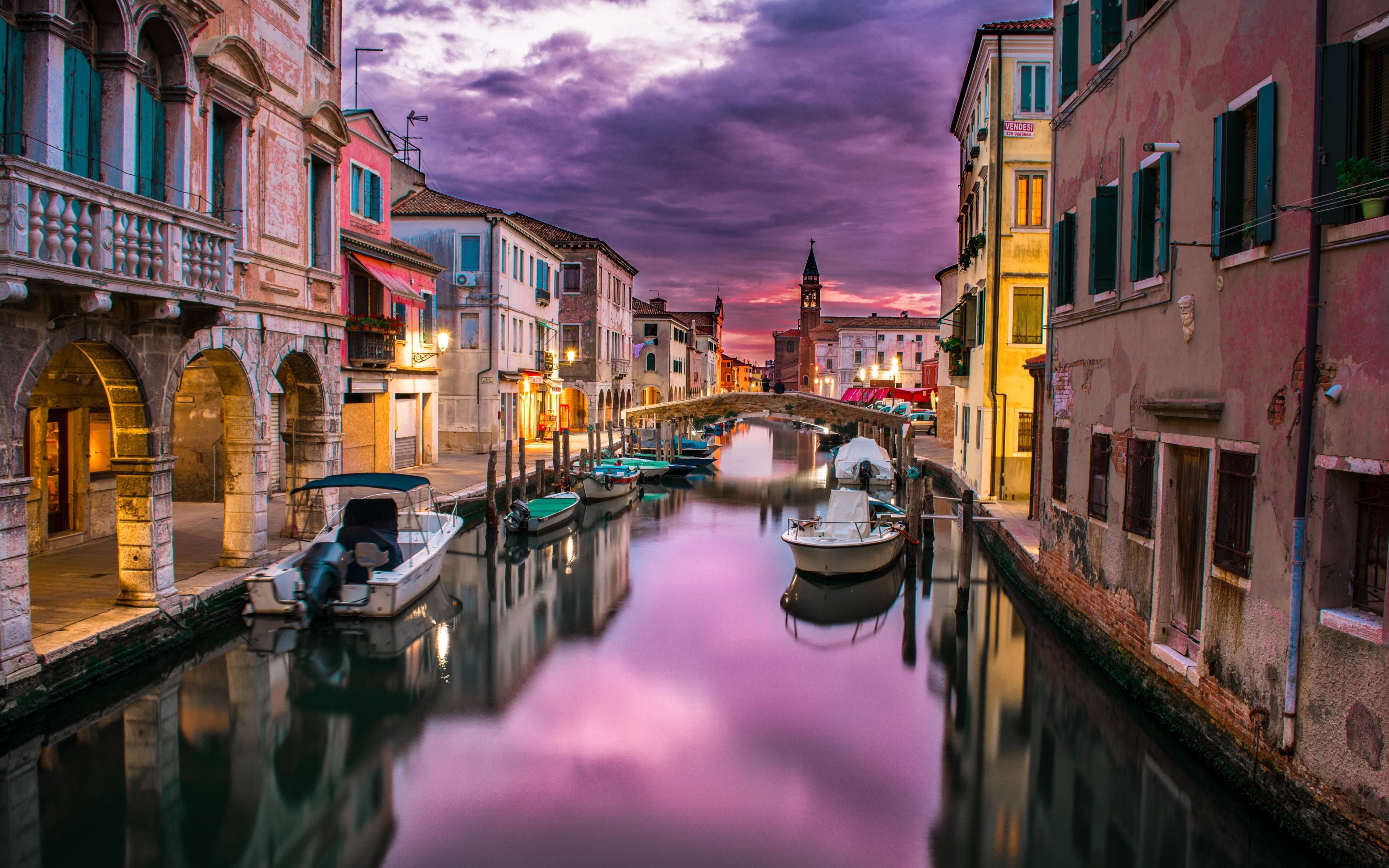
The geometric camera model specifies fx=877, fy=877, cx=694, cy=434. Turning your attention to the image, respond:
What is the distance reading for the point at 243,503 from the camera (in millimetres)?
11906

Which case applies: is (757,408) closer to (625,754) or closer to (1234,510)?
(625,754)

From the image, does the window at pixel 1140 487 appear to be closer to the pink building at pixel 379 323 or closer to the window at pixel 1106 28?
the window at pixel 1106 28

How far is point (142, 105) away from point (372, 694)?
276 inches

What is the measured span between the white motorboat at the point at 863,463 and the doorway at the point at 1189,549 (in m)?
21.4

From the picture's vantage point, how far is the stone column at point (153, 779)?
255 inches

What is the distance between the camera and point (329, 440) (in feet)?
45.7

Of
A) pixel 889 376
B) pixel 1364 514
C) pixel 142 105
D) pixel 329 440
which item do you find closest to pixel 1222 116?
pixel 1364 514

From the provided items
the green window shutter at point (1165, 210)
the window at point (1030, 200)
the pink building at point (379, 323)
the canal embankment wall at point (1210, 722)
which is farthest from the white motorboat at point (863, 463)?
the green window shutter at point (1165, 210)

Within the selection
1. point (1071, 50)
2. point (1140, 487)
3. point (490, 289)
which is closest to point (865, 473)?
point (490, 289)

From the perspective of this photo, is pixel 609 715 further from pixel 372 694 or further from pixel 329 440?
pixel 329 440

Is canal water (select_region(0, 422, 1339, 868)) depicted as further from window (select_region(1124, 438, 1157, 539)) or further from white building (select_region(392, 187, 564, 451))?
white building (select_region(392, 187, 564, 451))

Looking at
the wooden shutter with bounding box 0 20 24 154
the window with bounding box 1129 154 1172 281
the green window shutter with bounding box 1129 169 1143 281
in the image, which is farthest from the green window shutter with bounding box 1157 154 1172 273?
the wooden shutter with bounding box 0 20 24 154

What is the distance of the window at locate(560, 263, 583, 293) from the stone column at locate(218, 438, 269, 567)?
97.9 feet

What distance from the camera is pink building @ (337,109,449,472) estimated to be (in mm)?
20000
